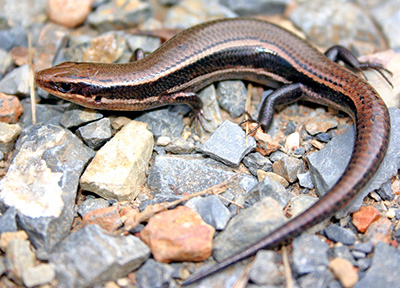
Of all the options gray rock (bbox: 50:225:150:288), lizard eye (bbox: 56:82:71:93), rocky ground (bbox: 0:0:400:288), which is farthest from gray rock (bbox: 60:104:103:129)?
gray rock (bbox: 50:225:150:288)

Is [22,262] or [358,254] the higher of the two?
[358,254]

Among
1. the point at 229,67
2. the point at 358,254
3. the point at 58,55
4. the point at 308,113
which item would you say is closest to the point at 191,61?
the point at 229,67

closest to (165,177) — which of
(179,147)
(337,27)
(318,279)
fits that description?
(179,147)

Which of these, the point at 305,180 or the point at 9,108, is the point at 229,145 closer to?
the point at 305,180

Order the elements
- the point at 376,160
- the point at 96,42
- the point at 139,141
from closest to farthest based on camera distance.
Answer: the point at 376,160 < the point at 139,141 < the point at 96,42

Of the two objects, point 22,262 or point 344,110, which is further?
point 344,110

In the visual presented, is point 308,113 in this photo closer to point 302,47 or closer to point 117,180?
point 302,47

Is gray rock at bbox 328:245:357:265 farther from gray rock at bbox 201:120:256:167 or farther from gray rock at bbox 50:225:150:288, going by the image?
gray rock at bbox 50:225:150:288
